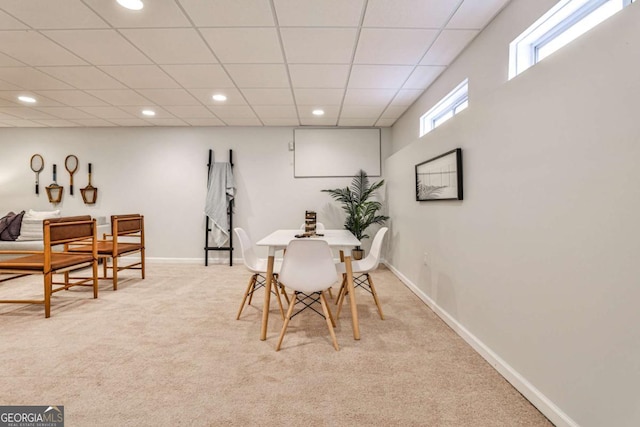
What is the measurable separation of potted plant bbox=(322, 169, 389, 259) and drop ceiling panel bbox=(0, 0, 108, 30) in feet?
12.1

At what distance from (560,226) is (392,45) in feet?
6.62

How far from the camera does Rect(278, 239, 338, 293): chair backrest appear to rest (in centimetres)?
209

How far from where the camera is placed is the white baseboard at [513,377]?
1.38m

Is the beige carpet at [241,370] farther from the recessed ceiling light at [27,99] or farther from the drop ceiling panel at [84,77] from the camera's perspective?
the recessed ceiling light at [27,99]

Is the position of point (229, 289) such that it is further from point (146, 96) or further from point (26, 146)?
point (26, 146)

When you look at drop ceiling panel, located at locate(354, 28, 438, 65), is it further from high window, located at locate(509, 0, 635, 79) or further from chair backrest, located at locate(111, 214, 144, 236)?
chair backrest, located at locate(111, 214, 144, 236)

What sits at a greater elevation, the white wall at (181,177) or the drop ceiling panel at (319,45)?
the drop ceiling panel at (319,45)

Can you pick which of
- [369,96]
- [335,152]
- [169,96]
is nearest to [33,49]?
[169,96]

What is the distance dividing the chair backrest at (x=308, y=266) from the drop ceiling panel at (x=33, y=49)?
284 cm

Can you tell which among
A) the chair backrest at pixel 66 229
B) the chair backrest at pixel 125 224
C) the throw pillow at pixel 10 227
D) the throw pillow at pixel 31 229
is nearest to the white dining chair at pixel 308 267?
the chair backrest at pixel 66 229

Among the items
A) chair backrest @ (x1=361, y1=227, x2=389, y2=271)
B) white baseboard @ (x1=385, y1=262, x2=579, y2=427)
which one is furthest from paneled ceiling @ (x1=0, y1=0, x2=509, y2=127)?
white baseboard @ (x1=385, y1=262, x2=579, y2=427)

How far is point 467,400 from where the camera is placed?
158 centimetres

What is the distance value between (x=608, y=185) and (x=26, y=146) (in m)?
7.96

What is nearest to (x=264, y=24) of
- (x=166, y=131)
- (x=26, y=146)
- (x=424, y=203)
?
(x=424, y=203)
